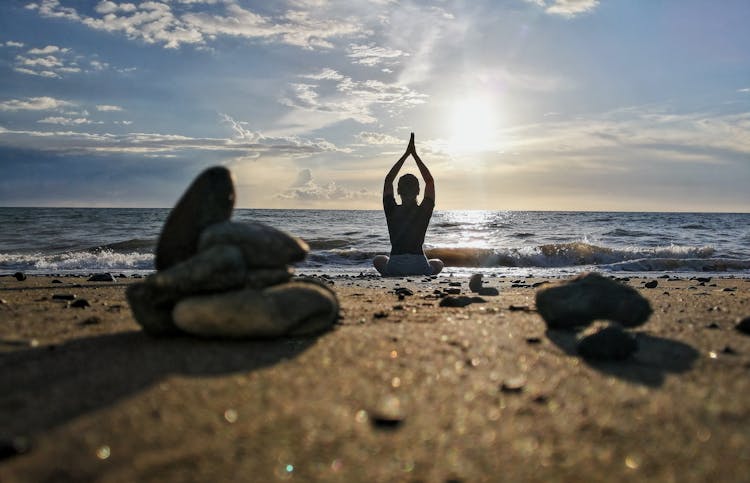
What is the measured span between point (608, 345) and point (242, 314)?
2.23 meters

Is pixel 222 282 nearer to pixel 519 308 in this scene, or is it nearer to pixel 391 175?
pixel 519 308

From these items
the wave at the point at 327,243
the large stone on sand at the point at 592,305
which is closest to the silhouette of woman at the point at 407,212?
the large stone on sand at the point at 592,305

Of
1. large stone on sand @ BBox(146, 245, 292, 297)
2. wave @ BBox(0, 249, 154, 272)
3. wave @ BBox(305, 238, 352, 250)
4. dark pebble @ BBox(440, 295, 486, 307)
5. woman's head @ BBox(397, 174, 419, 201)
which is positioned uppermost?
woman's head @ BBox(397, 174, 419, 201)

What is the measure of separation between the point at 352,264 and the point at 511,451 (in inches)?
610

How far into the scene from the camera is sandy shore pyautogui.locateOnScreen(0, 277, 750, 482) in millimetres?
1798

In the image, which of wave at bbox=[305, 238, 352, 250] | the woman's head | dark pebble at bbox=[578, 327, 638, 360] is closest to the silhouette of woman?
the woman's head

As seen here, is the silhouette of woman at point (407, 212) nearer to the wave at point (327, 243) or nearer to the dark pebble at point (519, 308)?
the dark pebble at point (519, 308)

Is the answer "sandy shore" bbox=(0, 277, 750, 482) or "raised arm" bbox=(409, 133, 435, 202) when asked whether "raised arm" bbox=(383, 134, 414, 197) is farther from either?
"sandy shore" bbox=(0, 277, 750, 482)

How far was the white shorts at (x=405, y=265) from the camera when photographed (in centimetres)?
1135

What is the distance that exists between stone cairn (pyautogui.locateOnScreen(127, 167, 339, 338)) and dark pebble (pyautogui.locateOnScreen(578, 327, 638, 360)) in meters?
1.73

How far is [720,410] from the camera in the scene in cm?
237

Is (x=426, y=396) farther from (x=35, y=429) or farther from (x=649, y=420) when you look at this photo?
(x=35, y=429)

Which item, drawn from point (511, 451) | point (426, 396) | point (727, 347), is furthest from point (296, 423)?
point (727, 347)

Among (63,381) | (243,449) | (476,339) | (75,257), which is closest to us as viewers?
(243,449)
